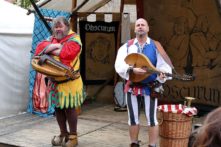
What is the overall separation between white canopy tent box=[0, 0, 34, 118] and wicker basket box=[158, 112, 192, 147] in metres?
3.73

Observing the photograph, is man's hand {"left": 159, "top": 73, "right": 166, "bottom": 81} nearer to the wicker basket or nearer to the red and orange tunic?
the wicker basket

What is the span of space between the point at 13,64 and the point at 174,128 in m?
3.98

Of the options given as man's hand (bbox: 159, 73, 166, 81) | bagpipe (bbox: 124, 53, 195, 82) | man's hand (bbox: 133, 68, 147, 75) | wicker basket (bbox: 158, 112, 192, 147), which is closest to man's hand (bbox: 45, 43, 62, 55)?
bagpipe (bbox: 124, 53, 195, 82)

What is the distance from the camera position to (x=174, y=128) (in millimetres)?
4879

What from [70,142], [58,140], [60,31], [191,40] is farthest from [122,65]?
[191,40]

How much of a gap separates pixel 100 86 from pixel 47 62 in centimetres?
368

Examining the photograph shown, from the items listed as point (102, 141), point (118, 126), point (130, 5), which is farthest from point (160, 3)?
point (102, 141)

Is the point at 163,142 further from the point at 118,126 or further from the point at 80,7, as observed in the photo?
the point at 80,7

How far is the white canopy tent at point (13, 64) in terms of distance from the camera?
7.71 meters

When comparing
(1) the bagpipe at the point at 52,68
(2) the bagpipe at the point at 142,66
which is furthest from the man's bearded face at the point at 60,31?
(2) the bagpipe at the point at 142,66

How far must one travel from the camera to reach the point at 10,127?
679cm

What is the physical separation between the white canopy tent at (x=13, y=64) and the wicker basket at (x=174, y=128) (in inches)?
147

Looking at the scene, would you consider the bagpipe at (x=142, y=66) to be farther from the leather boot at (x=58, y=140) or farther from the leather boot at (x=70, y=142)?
the leather boot at (x=58, y=140)

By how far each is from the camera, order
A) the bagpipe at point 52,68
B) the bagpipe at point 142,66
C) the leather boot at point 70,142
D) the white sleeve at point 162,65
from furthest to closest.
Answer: the leather boot at point 70,142, the bagpipe at point 52,68, the white sleeve at point 162,65, the bagpipe at point 142,66
